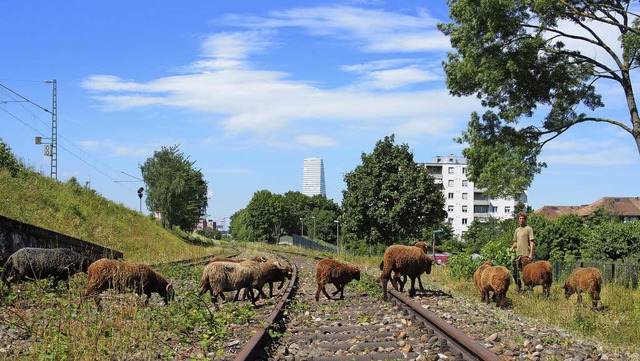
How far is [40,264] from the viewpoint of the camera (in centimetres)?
955

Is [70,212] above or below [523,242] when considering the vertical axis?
above

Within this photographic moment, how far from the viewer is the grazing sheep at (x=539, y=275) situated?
1112 cm

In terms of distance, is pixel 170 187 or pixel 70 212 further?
pixel 170 187

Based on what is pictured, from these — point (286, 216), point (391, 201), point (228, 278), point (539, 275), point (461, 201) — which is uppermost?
point (461, 201)

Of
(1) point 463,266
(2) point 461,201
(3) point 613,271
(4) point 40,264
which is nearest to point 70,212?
(4) point 40,264

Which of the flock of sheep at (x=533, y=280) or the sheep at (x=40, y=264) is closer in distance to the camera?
the sheep at (x=40, y=264)

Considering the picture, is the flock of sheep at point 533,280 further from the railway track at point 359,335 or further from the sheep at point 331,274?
the sheep at point 331,274

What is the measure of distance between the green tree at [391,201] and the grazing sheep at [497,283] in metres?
24.4

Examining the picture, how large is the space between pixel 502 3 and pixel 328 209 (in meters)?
132

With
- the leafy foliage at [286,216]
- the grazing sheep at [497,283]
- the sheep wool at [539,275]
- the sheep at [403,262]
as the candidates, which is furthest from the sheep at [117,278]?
the leafy foliage at [286,216]

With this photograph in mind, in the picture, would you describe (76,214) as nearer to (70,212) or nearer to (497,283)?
(70,212)

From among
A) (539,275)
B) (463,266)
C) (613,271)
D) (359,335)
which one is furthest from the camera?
(613,271)

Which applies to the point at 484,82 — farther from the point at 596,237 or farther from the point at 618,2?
the point at 596,237

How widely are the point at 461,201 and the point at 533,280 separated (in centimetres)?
11960
